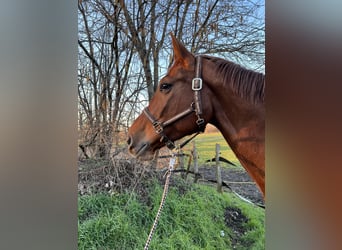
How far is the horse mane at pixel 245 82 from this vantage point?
112 centimetres

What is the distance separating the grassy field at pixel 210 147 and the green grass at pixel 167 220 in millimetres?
245

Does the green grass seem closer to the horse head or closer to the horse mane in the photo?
the horse head

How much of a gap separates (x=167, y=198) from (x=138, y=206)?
21cm

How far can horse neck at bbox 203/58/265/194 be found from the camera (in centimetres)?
113

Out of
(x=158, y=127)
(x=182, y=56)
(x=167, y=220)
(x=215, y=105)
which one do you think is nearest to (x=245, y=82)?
(x=215, y=105)

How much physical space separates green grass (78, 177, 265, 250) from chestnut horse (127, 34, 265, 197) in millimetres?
615

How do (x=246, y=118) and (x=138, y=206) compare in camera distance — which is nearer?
(x=246, y=118)

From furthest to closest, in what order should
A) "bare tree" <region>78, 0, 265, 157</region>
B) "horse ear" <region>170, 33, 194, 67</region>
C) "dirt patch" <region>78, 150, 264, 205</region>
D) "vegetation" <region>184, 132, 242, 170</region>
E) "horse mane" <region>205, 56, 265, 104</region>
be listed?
1. "dirt patch" <region>78, 150, 264, 205</region>
2. "bare tree" <region>78, 0, 265, 157</region>
3. "vegetation" <region>184, 132, 242, 170</region>
4. "horse ear" <region>170, 33, 194, 67</region>
5. "horse mane" <region>205, 56, 265, 104</region>

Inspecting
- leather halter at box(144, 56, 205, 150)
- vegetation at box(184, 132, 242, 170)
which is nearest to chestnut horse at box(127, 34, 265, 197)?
leather halter at box(144, 56, 205, 150)

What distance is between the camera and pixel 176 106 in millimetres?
1235

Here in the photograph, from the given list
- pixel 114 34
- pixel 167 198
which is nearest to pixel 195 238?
pixel 167 198
